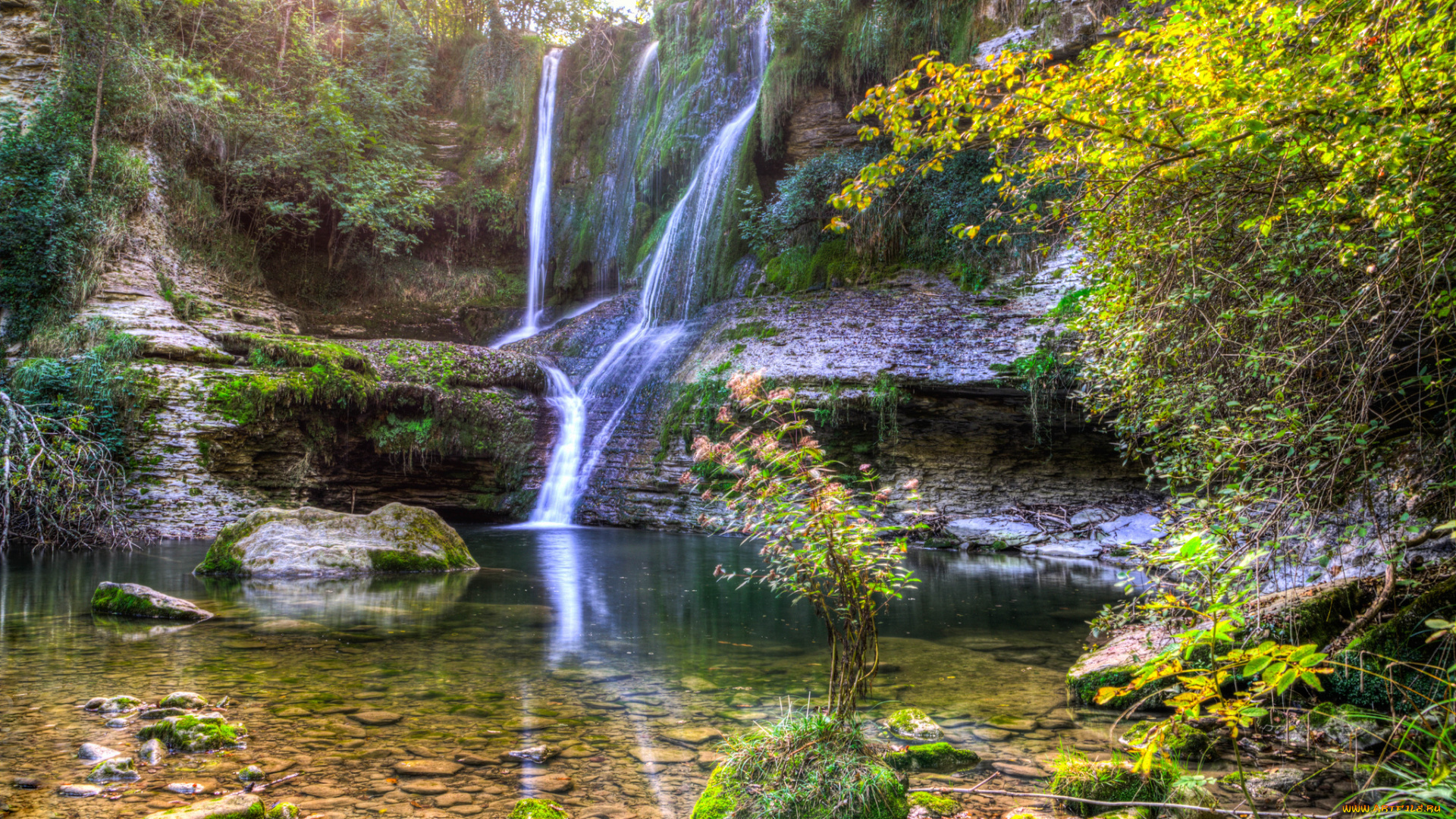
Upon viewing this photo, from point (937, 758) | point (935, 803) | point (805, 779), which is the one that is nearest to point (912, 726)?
point (937, 758)

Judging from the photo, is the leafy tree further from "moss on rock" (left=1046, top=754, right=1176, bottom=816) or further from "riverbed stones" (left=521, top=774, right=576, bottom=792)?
"riverbed stones" (left=521, top=774, right=576, bottom=792)

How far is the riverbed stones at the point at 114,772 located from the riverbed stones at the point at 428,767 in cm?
90

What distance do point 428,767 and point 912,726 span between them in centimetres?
216

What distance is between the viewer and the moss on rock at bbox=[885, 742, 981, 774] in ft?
9.68

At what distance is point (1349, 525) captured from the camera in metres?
3.37

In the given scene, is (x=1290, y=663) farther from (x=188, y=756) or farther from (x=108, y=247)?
(x=108, y=247)

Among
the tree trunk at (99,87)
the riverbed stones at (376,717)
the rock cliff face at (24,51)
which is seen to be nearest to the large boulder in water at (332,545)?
the riverbed stones at (376,717)

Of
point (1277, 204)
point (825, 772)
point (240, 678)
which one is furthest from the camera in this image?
point (240, 678)

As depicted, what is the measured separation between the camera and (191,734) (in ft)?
9.66

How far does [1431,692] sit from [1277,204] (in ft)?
7.46

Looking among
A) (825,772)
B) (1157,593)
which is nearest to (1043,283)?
(1157,593)

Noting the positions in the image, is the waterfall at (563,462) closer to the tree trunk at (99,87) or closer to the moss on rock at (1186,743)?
the tree trunk at (99,87)

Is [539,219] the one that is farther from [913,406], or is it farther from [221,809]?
[221,809]

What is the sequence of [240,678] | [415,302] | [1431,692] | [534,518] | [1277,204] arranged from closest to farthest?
1. [1431,692]
2. [1277,204]
3. [240,678]
4. [534,518]
5. [415,302]
